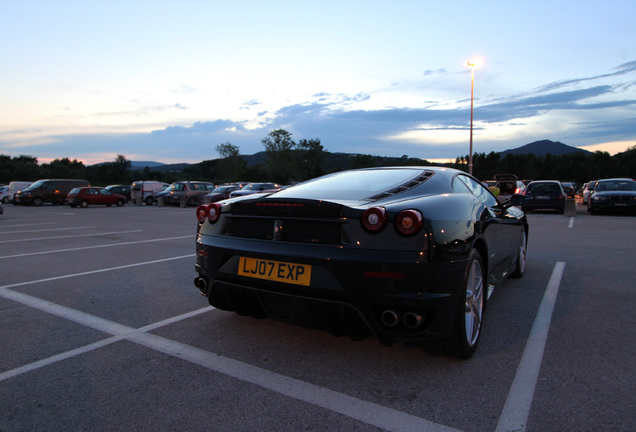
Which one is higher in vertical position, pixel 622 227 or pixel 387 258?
pixel 387 258

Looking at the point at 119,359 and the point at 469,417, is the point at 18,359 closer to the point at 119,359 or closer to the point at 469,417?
the point at 119,359

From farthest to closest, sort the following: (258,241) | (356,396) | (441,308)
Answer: (258,241) < (441,308) < (356,396)

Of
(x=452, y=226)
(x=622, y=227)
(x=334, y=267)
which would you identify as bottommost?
(x=622, y=227)

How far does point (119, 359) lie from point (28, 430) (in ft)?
2.81

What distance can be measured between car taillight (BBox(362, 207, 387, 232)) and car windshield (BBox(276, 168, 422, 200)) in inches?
15.7

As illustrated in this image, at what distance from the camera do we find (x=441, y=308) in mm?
2635

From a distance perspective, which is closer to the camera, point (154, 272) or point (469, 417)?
point (469, 417)

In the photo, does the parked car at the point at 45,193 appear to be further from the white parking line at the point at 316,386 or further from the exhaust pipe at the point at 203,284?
the exhaust pipe at the point at 203,284

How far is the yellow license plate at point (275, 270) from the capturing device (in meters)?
2.77

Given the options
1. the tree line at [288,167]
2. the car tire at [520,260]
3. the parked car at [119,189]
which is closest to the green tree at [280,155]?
the tree line at [288,167]

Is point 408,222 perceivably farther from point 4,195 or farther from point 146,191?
point 4,195

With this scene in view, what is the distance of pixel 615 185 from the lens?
57.8 feet

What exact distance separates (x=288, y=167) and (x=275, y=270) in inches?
3665

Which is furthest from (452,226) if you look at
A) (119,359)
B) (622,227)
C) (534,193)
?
(534,193)
